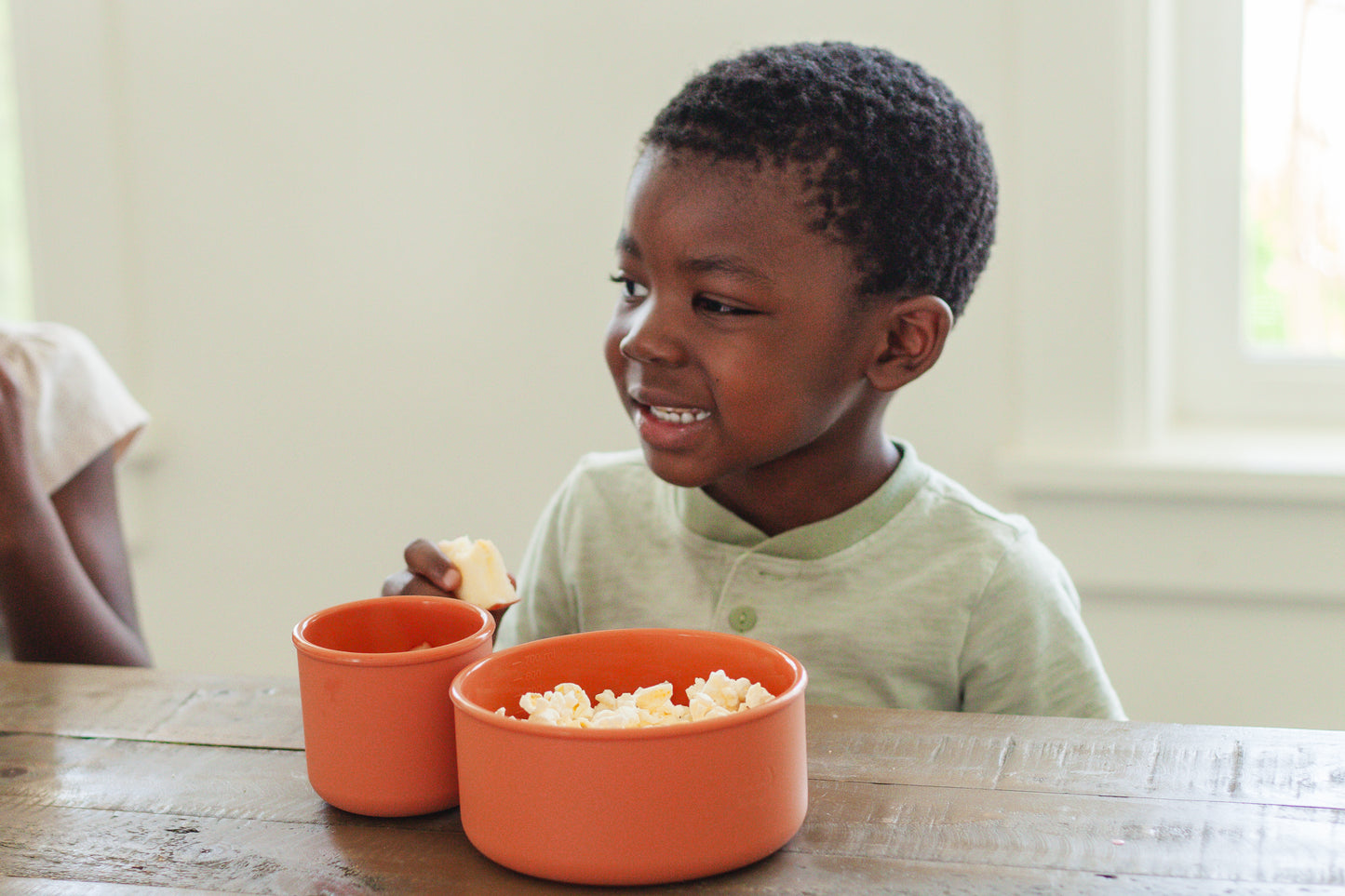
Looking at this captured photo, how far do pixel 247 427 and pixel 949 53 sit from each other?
119cm

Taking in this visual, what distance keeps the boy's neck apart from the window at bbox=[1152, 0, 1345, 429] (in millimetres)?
956

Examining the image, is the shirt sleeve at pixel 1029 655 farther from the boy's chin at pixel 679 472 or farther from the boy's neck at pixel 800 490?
the boy's chin at pixel 679 472

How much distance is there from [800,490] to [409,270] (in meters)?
1.09

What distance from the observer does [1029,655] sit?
0.99 metres

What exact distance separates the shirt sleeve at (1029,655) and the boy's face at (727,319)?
0.64 ft

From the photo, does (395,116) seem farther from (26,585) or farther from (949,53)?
(26,585)

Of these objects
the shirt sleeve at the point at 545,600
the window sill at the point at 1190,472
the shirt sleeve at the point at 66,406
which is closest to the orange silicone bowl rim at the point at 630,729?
the shirt sleeve at the point at 545,600

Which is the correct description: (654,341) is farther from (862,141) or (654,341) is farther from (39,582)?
(39,582)

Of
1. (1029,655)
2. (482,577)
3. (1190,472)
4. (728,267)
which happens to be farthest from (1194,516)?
(482,577)

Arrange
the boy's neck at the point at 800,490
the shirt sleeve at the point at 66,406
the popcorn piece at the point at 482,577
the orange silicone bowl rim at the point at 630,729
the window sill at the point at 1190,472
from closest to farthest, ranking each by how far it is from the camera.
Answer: the orange silicone bowl rim at the point at 630,729 < the popcorn piece at the point at 482,577 < the boy's neck at the point at 800,490 < the shirt sleeve at the point at 66,406 < the window sill at the point at 1190,472

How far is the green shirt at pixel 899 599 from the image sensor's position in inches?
39.4

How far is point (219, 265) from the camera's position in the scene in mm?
2059

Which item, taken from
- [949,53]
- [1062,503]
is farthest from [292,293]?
[1062,503]

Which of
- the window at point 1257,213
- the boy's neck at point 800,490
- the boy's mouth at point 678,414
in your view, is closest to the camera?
the boy's mouth at point 678,414
